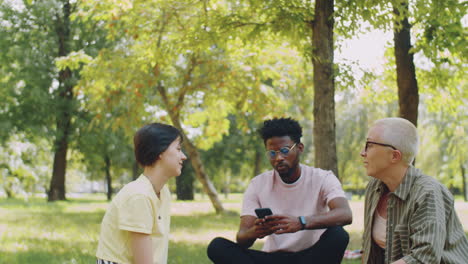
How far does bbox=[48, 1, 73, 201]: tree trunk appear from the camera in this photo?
2480 cm

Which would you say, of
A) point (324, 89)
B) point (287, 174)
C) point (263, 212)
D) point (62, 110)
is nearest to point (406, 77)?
point (324, 89)

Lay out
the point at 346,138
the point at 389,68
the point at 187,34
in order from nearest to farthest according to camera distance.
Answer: the point at 187,34, the point at 389,68, the point at 346,138

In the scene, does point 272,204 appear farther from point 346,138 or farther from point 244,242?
point 346,138

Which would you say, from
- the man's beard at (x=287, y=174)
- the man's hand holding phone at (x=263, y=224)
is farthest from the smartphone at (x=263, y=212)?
the man's beard at (x=287, y=174)

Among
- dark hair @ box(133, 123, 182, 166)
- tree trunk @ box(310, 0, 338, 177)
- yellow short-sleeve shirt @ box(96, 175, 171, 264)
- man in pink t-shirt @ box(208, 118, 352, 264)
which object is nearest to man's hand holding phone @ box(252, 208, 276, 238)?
man in pink t-shirt @ box(208, 118, 352, 264)

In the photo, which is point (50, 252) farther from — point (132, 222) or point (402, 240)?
point (402, 240)

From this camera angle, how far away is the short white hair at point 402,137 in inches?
138

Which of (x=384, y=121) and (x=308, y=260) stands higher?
(x=384, y=121)

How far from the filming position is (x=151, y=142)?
356 cm

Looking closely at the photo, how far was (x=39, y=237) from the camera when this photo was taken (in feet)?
33.0

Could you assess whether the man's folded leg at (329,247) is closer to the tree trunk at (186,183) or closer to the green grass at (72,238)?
the green grass at (72,238)

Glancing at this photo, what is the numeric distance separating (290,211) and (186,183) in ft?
98.2

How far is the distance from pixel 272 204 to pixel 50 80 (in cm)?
2176

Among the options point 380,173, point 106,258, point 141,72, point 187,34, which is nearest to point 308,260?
point 380,173
